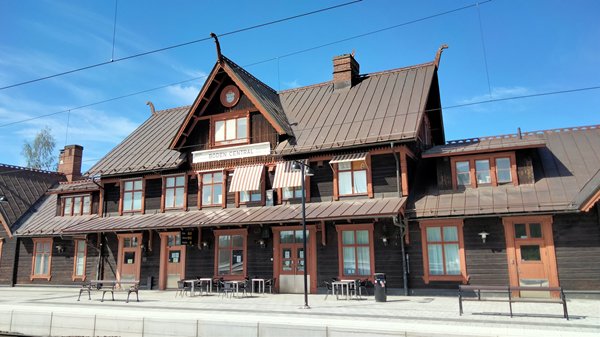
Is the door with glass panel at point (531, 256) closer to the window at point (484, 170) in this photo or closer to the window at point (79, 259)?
the window at point (484, 170)

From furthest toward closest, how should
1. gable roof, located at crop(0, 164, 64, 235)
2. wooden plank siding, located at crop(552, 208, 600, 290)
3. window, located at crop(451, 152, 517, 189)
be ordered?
1. gable roof, located at crop(0, 164, 64, 235)
2. window, located at crop(451, 152, 517, 189)
3. wooden plank siding, located at crop(552, 208, 600, 290)

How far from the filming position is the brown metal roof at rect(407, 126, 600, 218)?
1780 cm

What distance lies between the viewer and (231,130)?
80.4 ft

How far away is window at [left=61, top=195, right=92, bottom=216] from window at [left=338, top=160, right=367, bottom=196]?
16.0 m

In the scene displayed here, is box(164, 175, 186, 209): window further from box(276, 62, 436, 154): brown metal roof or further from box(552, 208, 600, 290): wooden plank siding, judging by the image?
box(552, 208, 600, 290): wooden plank siding

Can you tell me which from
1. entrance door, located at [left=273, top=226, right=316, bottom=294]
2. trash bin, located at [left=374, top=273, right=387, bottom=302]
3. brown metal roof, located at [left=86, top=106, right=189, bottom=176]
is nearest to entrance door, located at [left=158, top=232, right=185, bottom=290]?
brown metal roof, located at [left=86, top=106, right=189, bottom=176]

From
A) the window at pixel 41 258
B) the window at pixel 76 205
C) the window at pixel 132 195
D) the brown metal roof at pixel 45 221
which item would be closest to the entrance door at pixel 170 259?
the window at pixel 132 195

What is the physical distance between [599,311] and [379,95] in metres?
13.8

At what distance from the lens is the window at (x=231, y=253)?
22.6 m

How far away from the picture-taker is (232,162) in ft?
78.7

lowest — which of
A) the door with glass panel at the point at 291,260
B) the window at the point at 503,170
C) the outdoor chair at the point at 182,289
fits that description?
the outdoor chair at the point at 182,289

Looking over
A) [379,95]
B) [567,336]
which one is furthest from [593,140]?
[567,336]

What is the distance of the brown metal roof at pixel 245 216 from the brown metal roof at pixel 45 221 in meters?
0.85

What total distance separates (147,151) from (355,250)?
1374 centimetres
